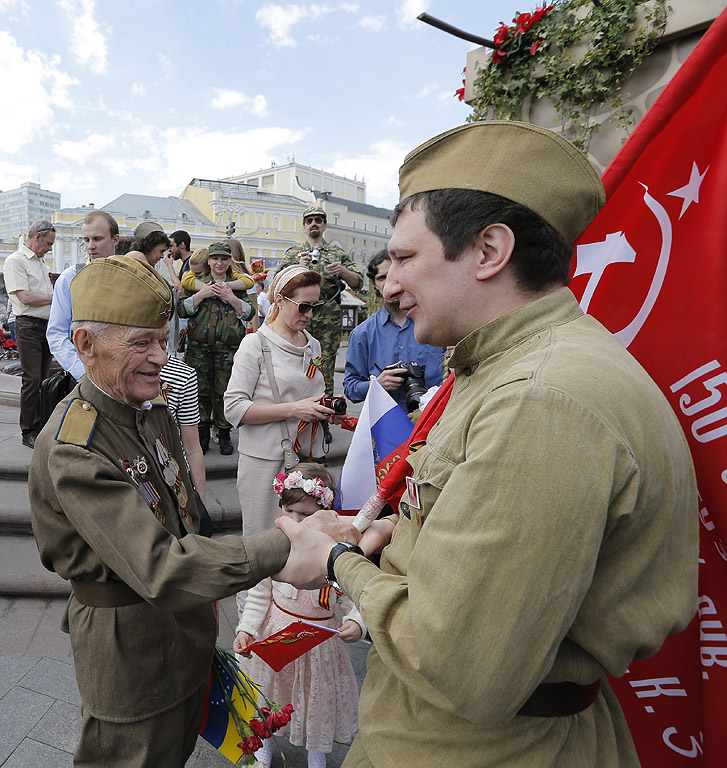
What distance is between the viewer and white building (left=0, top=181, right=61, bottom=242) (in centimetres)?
6141

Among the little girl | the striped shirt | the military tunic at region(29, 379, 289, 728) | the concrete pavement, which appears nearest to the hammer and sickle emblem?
the military tunic at region(29, 379, 289, 728)

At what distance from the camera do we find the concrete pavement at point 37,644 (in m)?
2.59

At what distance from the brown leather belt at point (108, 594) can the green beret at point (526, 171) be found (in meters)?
1.43

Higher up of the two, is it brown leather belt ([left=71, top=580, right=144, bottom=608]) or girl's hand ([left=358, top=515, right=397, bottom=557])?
girl's hand ([left=358, top=515, right=397, bottom=557])

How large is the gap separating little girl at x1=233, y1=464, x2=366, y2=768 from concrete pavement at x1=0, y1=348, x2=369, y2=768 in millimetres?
228

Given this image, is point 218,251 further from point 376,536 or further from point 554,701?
point 554,701

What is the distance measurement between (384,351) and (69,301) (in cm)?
241

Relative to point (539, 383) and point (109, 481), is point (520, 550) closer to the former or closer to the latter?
point (539, 383)

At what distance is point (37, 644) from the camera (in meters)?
3.34

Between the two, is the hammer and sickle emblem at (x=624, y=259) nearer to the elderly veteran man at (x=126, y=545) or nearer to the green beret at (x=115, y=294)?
the elderly veteran man at (x=126, y=545)

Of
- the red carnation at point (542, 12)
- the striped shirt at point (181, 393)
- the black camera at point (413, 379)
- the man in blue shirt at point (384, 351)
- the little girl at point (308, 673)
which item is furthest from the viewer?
the man in blue shirt at point (384, 351)

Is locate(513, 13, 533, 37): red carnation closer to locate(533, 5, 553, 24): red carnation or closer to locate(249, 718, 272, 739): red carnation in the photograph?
locate(533, 5, 553, 24): red carnation

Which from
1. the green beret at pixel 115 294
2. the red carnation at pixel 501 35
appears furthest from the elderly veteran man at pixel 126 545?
the red carnation at pixel 501 35

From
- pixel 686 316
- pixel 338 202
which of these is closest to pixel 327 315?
pixel 686 316
